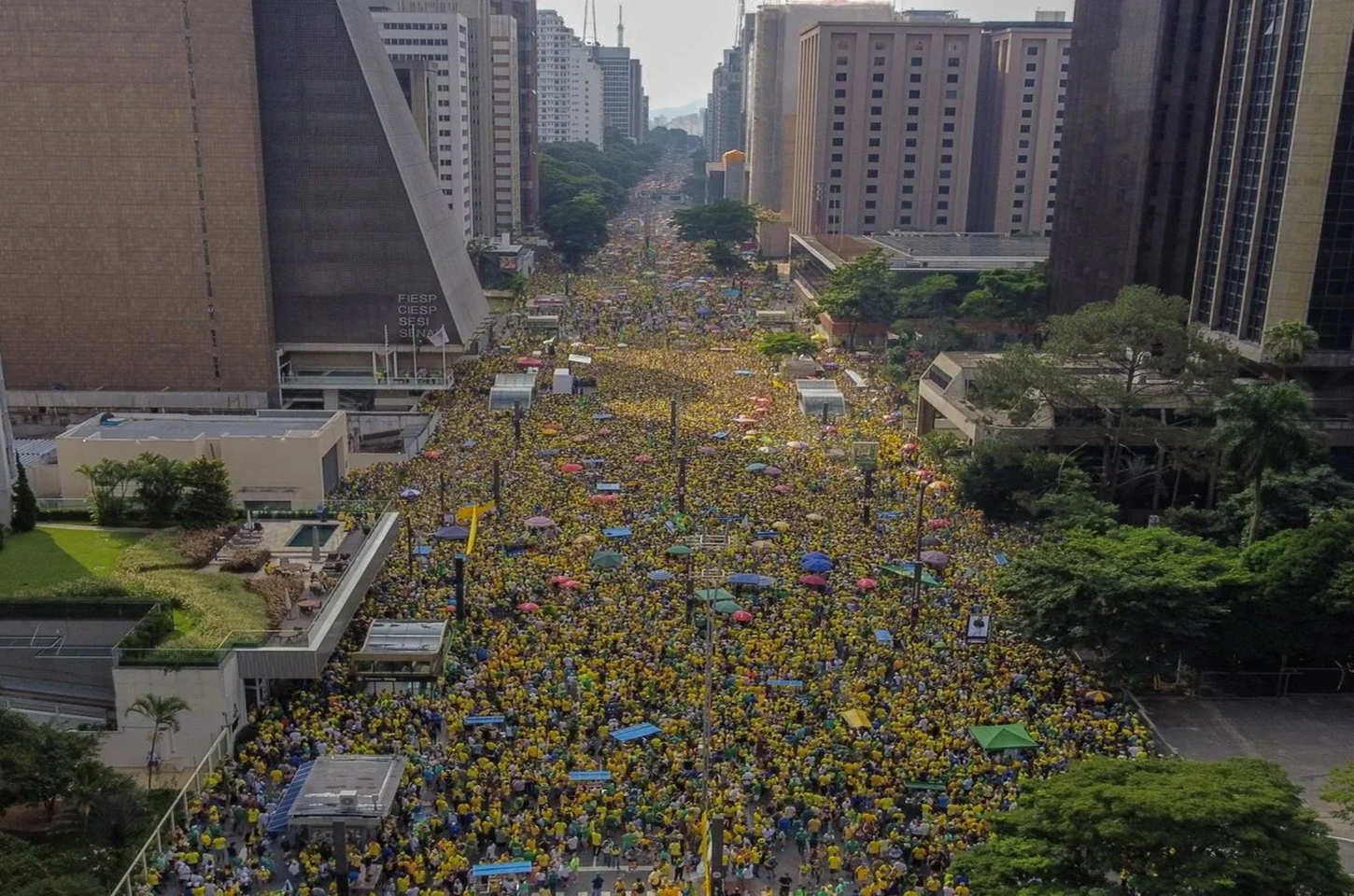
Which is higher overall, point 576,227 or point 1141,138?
point 1141,138

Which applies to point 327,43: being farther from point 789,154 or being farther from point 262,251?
point 789,154

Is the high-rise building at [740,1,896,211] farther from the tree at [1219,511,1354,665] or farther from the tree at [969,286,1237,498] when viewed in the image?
the tree at [1219,511,1354,665]

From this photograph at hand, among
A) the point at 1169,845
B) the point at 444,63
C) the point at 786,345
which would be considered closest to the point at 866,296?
the point at 786,345

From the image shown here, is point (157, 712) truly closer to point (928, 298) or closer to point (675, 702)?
point (675, 702)

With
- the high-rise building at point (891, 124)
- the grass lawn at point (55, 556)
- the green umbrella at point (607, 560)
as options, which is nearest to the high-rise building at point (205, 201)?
the grass lawn at point (55, 556)

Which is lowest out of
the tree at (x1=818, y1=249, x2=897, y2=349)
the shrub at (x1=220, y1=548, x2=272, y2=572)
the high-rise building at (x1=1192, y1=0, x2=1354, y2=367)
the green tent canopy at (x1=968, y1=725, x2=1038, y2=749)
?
the green tent canopy at (x1=968, y1=725, x2=1038, y2=749)

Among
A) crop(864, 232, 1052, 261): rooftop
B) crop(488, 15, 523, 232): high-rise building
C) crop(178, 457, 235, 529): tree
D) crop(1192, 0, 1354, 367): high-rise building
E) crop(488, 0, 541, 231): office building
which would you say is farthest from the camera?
crop(488, 0, 541, 231): office building

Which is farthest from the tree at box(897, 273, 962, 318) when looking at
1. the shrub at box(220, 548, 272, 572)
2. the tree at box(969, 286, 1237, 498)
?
the shrub at box(220, 548, 272, 572)
